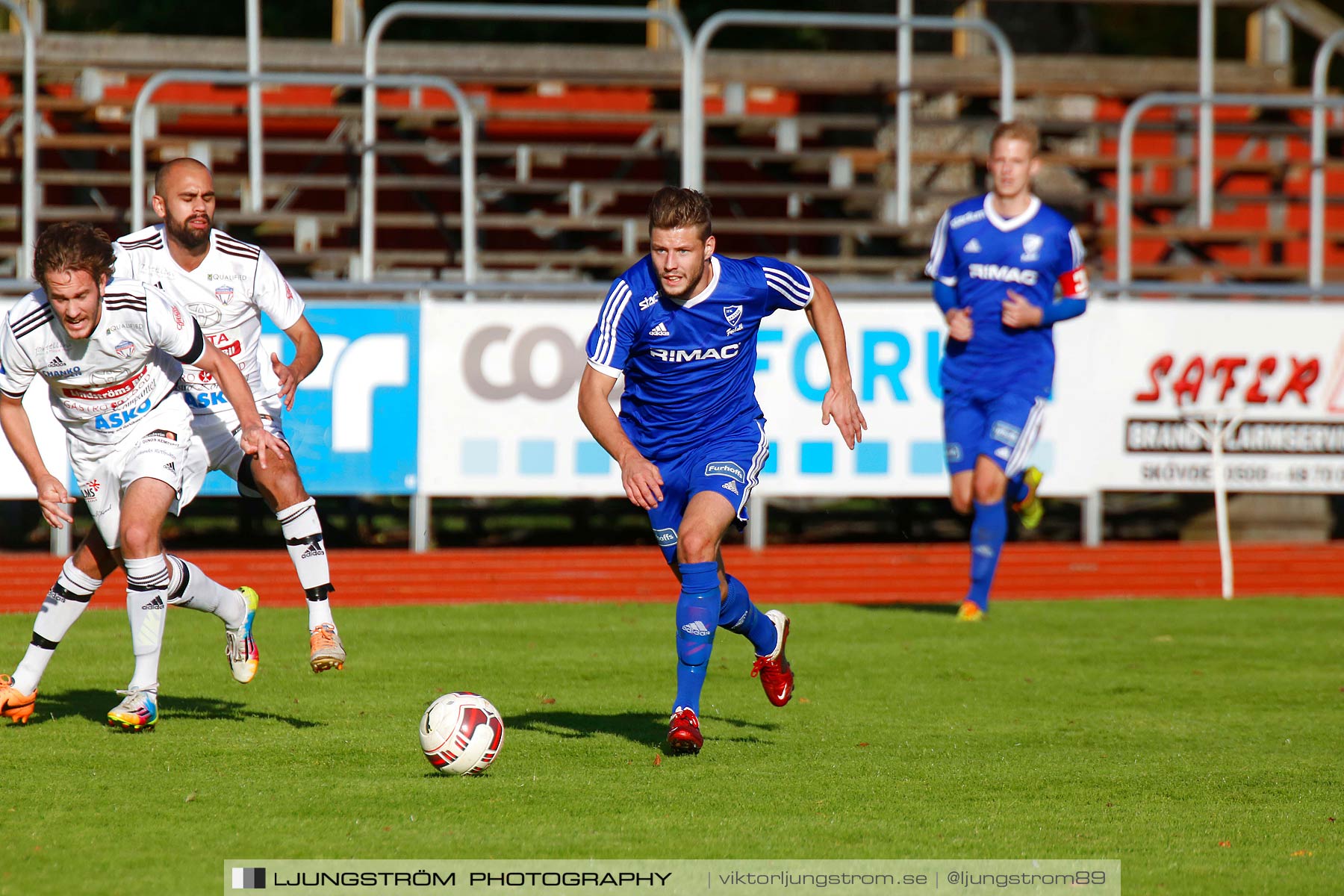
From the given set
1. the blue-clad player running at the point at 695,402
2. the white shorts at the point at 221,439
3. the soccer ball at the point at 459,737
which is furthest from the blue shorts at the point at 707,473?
the white shorts at the point at 221,439

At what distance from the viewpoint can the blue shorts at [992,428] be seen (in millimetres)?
10156

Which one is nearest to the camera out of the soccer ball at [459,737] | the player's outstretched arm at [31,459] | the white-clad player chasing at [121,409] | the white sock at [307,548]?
the soccer ball at [459,737]

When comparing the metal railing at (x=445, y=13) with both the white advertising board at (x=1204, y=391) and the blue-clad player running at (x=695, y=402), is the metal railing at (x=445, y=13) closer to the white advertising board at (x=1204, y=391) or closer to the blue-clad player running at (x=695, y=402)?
the white advertising board at (x=1204, y=391)

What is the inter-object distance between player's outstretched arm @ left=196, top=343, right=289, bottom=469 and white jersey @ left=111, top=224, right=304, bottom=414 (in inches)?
19.1

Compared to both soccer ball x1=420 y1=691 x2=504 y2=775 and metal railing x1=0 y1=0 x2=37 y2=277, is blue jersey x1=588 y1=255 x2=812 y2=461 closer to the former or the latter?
soccer ball x1=420 y1=691 x2=504 y2=775

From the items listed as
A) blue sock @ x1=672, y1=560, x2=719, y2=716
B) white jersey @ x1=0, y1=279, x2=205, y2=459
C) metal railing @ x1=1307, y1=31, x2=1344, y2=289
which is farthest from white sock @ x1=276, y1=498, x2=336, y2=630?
metal railing @ x1=1307, y1=31, x2=1344, y2=289

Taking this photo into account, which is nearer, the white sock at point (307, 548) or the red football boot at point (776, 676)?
the red football boot at point (776, 676)

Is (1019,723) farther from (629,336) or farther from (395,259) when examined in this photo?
(395,259)

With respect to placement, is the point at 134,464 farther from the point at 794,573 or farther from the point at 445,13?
the point at 445,13

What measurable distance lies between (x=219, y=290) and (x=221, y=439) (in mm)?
646

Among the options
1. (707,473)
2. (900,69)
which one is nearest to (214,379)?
(707,473)

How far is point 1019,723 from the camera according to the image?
7.11 m

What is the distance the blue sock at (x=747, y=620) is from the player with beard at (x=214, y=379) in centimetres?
165

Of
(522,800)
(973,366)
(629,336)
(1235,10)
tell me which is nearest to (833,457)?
(973,366)
